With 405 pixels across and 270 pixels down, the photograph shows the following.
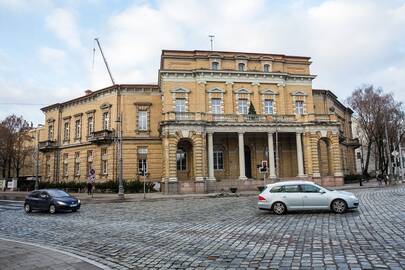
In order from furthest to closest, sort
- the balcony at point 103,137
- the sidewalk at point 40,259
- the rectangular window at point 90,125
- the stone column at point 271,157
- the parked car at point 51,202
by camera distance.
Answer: the rectangular window at point 90,125
the balcony at point 103,137
the stone column at point 271,157
the parked car at point 51,202
the sidewalk at point 40,259

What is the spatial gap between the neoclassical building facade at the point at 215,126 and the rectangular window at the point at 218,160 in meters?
0.12

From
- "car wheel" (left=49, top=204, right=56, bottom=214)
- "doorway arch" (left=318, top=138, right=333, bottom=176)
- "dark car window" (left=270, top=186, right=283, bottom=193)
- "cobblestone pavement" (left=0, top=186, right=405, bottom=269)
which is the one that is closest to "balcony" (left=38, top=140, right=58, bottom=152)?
"car wheel" (left=49, top=204, right=56, bottom=214)

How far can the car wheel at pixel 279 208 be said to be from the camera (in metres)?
15.8

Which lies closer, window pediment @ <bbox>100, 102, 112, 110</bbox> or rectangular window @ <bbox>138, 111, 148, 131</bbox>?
rectangular window @ <bbox>138, 111, 148, 131</bbox>

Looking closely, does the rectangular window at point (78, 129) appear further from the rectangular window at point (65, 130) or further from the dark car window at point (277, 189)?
the dark car window at point (277, 189)

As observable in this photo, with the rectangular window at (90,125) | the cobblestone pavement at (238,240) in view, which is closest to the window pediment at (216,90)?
the rectangular window at (90,125)

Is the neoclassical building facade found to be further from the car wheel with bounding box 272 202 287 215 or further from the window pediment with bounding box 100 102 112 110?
the car wheel with bounding box 272 202 287 215

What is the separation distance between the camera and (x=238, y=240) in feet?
A: 31.8

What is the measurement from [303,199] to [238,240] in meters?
6.92

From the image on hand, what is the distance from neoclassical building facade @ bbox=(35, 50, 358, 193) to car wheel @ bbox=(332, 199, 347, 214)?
20.1 meters

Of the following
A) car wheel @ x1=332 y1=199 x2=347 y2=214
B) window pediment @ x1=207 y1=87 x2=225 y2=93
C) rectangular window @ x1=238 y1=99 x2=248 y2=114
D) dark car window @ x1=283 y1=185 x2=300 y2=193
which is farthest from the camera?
rectangular window @ x1=238 y1=99 x2=248 y2=114

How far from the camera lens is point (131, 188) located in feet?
126

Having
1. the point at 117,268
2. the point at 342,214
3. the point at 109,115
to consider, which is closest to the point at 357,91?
the point at 109,115

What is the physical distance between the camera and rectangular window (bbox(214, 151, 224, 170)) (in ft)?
132
